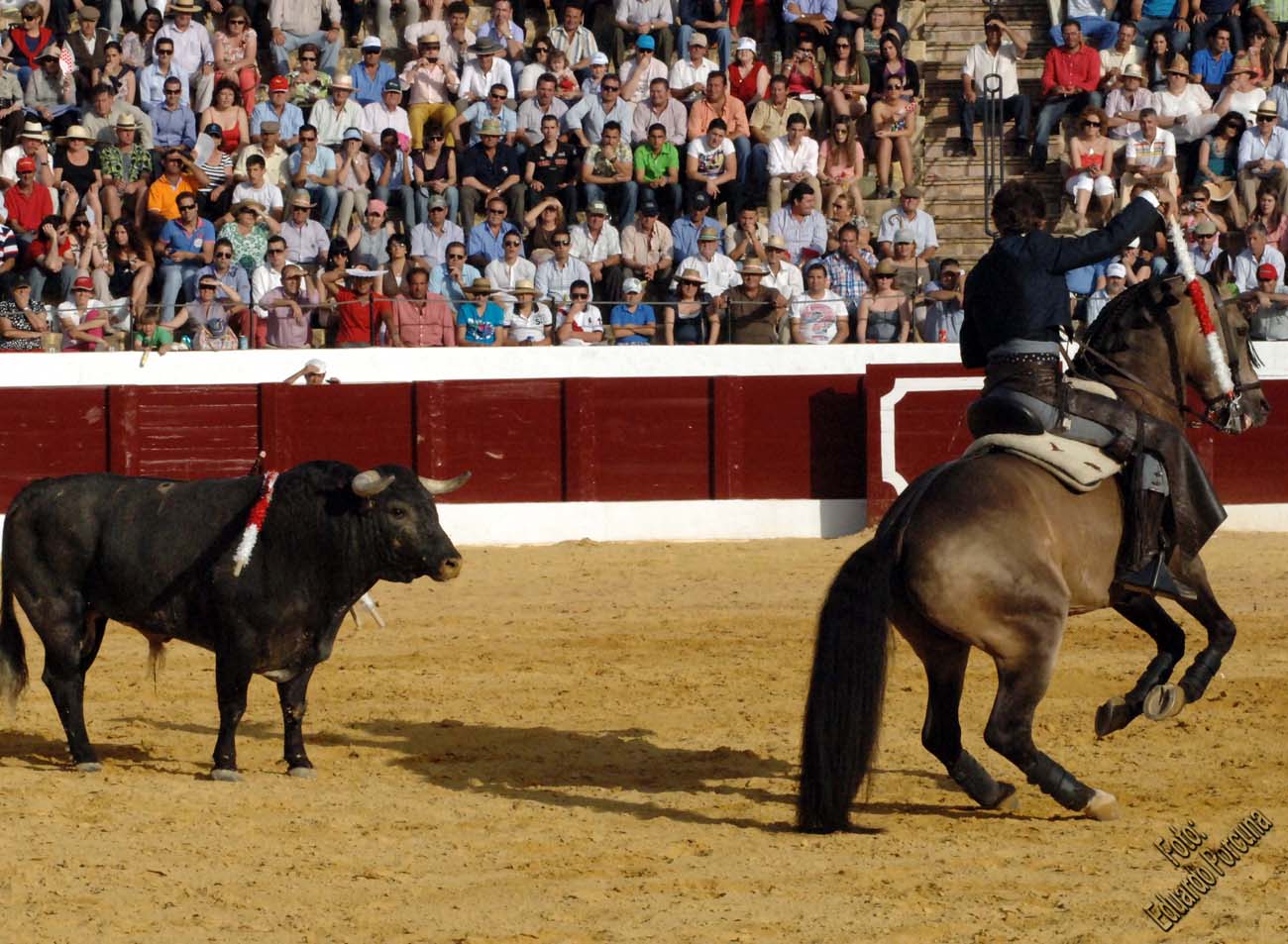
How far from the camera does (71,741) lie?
25.7ft

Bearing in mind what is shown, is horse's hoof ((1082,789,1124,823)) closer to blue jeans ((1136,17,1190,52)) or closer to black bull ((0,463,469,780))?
black bull ((0,463,469,780))

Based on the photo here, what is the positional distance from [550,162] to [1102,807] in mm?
10668

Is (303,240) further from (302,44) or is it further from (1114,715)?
(1114,715)

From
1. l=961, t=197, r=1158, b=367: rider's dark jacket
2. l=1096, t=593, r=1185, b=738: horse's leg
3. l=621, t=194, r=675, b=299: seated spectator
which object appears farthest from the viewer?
l=621, t=194, r=675, b=299: seated spectator

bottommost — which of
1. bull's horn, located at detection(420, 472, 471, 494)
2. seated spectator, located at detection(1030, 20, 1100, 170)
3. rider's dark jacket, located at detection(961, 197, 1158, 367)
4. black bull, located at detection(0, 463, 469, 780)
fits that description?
black bull, located at detection(0, 463, 469, 780)

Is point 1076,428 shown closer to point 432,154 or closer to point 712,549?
point 712,549

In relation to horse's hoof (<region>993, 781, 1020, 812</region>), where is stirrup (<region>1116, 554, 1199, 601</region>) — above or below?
above

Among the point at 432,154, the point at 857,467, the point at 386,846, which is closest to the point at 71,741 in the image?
the point at 386,846

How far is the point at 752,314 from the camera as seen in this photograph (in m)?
15.3

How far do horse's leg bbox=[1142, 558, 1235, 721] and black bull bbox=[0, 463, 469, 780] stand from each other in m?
2.58

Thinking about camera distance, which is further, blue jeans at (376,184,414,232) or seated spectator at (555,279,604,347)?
blue jeans at (376,184,414,232)

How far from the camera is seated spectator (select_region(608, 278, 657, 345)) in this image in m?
15.2

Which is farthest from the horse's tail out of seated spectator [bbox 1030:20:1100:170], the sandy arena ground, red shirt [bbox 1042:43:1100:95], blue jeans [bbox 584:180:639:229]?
red shirt [bbox 1042:43:1100:95]

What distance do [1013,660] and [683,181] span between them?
10.8 m
